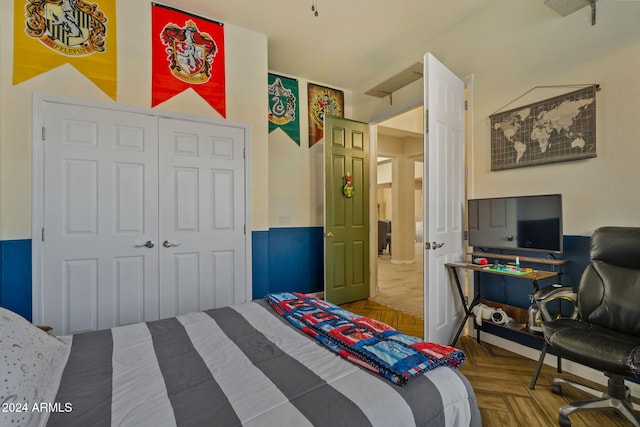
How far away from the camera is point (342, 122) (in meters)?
4.01

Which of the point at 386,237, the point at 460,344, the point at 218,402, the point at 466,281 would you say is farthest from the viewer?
the point at 386,237

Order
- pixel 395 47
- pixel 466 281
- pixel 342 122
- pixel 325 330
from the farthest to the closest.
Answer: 1. pixel 342 122
2. pixel 395 47
3. pixel 466 281
4. pixel 325 330

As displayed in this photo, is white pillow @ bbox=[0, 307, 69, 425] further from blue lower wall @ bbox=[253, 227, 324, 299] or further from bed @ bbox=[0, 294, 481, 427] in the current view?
blue lower wall @ bbox=[253, 227, 324, 299]

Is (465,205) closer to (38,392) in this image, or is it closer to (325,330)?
(325,330)

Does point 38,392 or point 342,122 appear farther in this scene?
point 342,122

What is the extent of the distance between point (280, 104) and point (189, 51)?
131cm

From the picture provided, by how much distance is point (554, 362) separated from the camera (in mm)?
2293

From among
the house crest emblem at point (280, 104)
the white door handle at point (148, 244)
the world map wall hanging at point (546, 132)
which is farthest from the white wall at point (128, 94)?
the world map wall hanging at point (546, 132)

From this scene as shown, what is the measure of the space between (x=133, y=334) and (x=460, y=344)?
263 centimetres

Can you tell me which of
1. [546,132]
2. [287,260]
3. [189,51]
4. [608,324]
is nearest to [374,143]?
[287,260]

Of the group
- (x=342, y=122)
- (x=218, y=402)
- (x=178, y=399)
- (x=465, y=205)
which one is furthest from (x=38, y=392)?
(x=342, y=122)

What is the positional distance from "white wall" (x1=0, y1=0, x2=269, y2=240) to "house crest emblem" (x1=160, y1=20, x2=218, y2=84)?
151 mm

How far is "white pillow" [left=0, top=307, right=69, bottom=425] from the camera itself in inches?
32.7

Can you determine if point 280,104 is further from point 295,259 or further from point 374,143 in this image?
point 295,259
